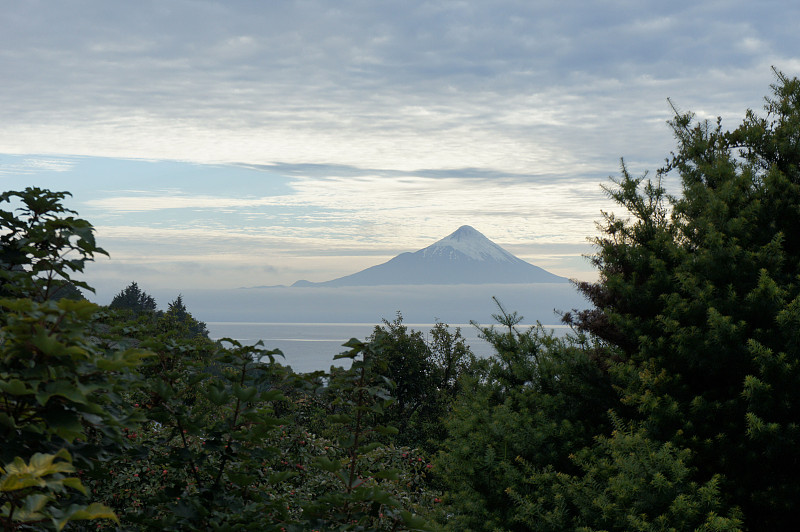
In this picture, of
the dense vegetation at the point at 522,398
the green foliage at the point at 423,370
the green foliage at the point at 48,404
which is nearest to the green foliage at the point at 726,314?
the dense vegetation at the point at 522,398

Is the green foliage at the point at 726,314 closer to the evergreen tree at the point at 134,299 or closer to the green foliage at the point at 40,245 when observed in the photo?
the green foliage at the point at 40,245

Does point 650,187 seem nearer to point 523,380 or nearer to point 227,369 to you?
point 523,380

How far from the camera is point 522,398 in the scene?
6.90 metres

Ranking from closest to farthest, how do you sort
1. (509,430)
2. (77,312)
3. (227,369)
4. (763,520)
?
(77,312)
(227,369)
(763,520)
(509,430)

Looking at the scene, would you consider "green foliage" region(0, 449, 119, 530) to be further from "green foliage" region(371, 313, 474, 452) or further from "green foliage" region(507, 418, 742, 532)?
"green foliage" region(371, 313, 474, 452)

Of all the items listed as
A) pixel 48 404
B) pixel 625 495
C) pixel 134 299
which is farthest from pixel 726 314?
pixel 134 299

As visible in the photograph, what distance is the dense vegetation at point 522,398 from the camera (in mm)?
2537

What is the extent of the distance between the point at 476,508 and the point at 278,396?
12.1 ft

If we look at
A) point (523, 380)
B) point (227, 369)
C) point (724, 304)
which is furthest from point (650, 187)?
point (227, 369)

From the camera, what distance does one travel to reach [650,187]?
311 inches

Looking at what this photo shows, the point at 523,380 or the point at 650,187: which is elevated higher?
the point at 650,187

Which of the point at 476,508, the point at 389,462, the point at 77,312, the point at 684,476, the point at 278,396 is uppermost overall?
the point at 77,312

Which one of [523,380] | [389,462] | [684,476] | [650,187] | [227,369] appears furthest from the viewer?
[389,462]

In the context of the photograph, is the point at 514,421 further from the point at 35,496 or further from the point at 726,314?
the point at 35,496
